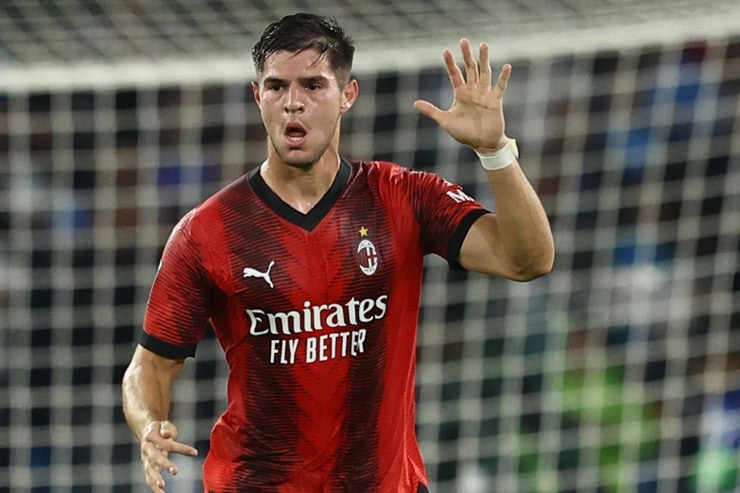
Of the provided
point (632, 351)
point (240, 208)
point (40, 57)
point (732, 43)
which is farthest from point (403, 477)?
point (732, 43)

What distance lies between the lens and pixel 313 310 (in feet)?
8.77

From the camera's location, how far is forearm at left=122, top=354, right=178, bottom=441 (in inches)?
103

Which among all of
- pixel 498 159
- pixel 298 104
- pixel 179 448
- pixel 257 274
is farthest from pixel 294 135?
pixel 179 448

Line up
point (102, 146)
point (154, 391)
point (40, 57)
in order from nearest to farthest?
1. point (154, 391)
2. point (40, 57)
3. point (102, 146)

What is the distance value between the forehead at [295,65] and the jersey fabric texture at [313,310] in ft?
0.81

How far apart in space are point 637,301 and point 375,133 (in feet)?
4.88

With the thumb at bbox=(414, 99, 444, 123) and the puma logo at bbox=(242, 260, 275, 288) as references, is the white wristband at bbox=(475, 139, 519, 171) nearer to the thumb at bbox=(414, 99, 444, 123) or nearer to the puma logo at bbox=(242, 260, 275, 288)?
the thumb at bbox=(414, 99, 444, 123)

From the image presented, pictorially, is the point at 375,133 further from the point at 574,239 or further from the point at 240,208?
the point at 240,208

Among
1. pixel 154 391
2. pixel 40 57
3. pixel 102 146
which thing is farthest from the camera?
pixel 102 146

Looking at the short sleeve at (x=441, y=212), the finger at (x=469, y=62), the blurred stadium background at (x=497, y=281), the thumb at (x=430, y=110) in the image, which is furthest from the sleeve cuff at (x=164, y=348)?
the blurred stadium background at (x=497, y=281)

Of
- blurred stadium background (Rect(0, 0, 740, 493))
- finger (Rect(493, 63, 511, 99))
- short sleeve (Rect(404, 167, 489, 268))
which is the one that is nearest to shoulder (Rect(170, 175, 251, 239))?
short sleeve (Rect(404, 167, 489, 268))

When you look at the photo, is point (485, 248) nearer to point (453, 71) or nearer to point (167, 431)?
point (453, 71)

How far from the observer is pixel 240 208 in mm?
2725

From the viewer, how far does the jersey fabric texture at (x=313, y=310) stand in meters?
2.68
